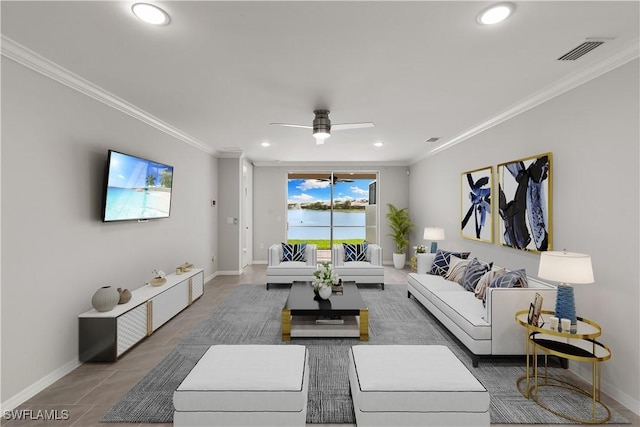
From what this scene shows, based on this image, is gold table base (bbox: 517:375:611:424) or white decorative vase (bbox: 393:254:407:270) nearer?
gold table base (bbox: 517:375:611:424)

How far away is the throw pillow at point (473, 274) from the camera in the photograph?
3822 millimetres

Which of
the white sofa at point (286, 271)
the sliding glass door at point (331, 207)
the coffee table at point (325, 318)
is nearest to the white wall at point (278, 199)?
the sliding glass door at point (331, 207)

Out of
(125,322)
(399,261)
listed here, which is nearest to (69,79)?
(125,322)

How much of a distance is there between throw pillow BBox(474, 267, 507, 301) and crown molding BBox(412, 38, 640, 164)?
72.3 inches

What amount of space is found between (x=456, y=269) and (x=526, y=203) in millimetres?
1371

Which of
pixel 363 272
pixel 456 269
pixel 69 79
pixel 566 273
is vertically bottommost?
pixel 363 272

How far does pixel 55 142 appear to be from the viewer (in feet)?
8.56

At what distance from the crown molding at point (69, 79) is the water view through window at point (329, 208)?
440 cm

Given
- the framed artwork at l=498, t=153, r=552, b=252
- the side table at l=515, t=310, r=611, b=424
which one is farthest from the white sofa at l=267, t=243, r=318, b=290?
the side table at l=515, t=310, r=611, b=424

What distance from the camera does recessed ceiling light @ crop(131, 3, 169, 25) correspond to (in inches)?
69.6

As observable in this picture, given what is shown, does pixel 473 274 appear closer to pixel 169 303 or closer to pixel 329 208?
pixel 169 303

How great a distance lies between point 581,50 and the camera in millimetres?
2268

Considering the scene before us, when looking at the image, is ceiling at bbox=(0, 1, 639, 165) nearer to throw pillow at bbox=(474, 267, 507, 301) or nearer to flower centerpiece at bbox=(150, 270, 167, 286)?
throw pillow at bbox=(474, 267, 507, 301)

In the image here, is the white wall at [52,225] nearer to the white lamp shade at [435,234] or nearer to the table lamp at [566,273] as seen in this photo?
the table lamp at [566,273]
